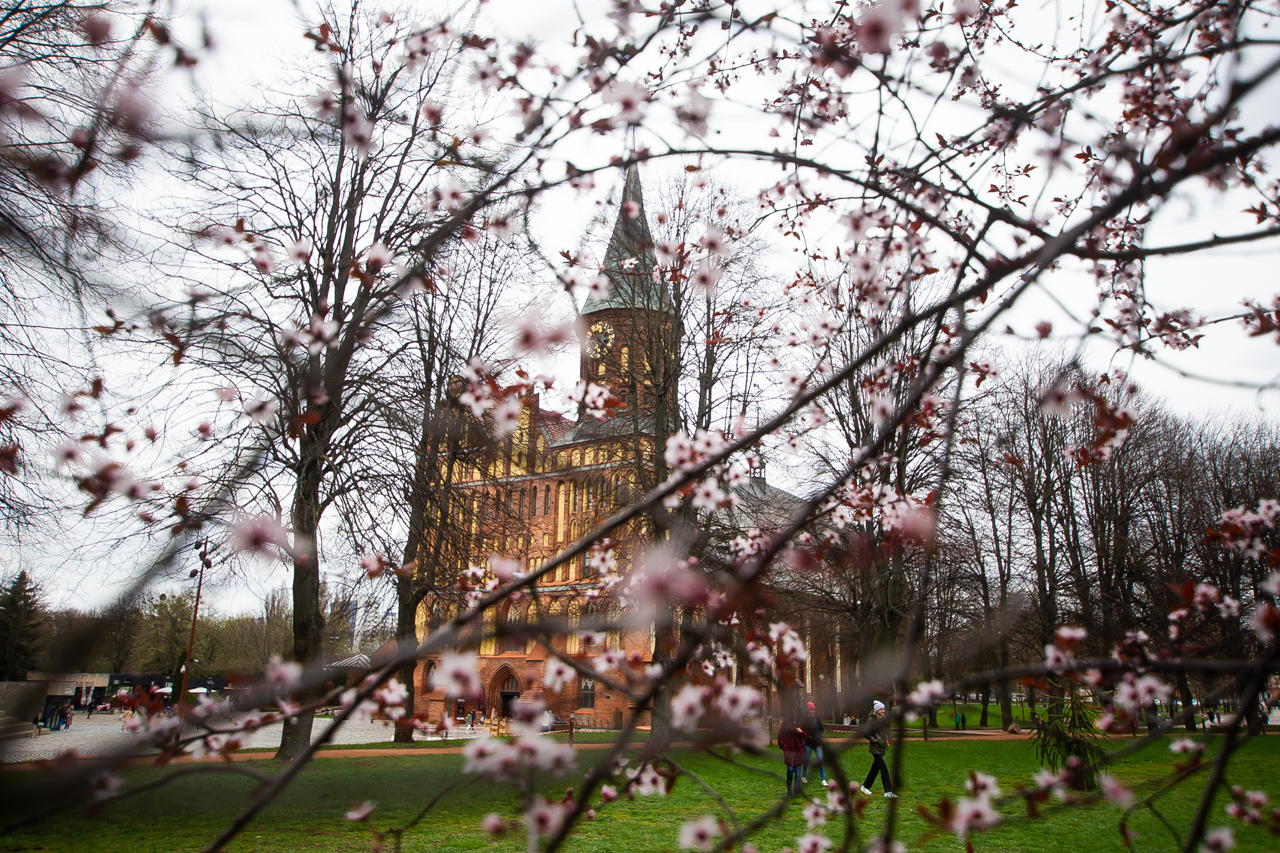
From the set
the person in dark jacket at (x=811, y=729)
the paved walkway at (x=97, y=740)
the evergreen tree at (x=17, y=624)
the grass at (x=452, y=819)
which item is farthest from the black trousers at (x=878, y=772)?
the evergreen tree at (x=17, y=624)

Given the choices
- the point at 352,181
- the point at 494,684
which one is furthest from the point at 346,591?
the point at 494,684

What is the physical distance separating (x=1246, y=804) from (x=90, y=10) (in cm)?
954

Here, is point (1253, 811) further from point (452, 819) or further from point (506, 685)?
point (506, 685)

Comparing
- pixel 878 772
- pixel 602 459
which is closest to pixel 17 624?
pixel 602 459

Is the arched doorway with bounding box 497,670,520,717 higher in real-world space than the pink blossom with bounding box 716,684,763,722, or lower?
lower

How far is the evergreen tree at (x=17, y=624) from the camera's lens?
43.8 ft

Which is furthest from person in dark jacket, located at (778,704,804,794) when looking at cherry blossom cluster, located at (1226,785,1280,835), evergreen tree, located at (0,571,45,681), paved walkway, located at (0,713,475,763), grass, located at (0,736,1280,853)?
evergreen tree, located at (0,571,45,681)

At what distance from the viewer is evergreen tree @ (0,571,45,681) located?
13.4m

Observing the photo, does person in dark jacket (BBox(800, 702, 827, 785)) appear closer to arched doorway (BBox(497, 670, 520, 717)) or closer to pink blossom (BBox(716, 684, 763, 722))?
pink blossom (BBox(716, 684, 763, 722))

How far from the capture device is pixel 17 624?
14.8 metres

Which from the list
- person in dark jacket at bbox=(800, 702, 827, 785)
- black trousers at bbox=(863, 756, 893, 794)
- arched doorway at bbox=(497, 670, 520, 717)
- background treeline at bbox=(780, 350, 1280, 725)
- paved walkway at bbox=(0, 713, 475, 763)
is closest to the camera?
paved walkway at bbox=(0, 713, 475, 763)

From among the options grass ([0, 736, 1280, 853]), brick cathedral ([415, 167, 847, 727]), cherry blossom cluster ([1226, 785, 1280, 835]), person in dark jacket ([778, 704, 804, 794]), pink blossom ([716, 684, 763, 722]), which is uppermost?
brick cathedral ([415, 167, 847, 727])

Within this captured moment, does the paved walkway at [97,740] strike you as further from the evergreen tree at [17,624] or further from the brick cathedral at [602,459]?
the brick cathedral at [602,459]

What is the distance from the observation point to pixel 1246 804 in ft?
12.8
